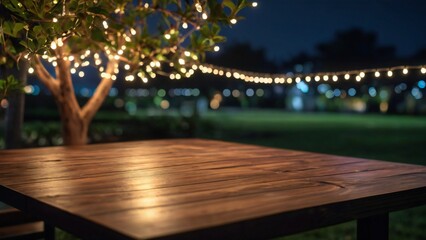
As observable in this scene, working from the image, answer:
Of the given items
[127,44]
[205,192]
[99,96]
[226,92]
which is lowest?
[205,192]

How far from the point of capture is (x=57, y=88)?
426cm

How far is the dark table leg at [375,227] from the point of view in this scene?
7.37 ft

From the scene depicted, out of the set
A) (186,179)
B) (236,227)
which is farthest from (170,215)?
(186,179)

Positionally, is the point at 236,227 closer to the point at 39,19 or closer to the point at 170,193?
the point at 170,193

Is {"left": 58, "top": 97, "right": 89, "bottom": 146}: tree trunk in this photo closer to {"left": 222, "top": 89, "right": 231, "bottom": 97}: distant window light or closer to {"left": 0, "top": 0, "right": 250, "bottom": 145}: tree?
{"left": 0, "top": 0, "right": 250, "bottom": 145}: tree

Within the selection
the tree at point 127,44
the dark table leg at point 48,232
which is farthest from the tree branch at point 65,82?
the dark table leg at point 48,232

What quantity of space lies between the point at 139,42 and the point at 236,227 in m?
2.90

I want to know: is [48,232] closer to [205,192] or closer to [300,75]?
[205,192]

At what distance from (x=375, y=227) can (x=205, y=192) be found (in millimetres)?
754

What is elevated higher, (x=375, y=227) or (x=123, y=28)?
(x=123, y=28)

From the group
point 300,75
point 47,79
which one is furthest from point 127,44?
point 300,75

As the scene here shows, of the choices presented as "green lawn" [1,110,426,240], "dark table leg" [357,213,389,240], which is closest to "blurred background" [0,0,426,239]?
"green lawn" [1,110,426,240]

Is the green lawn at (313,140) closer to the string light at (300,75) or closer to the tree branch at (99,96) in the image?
the string light at (300,75)

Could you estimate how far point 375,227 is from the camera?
225cm
